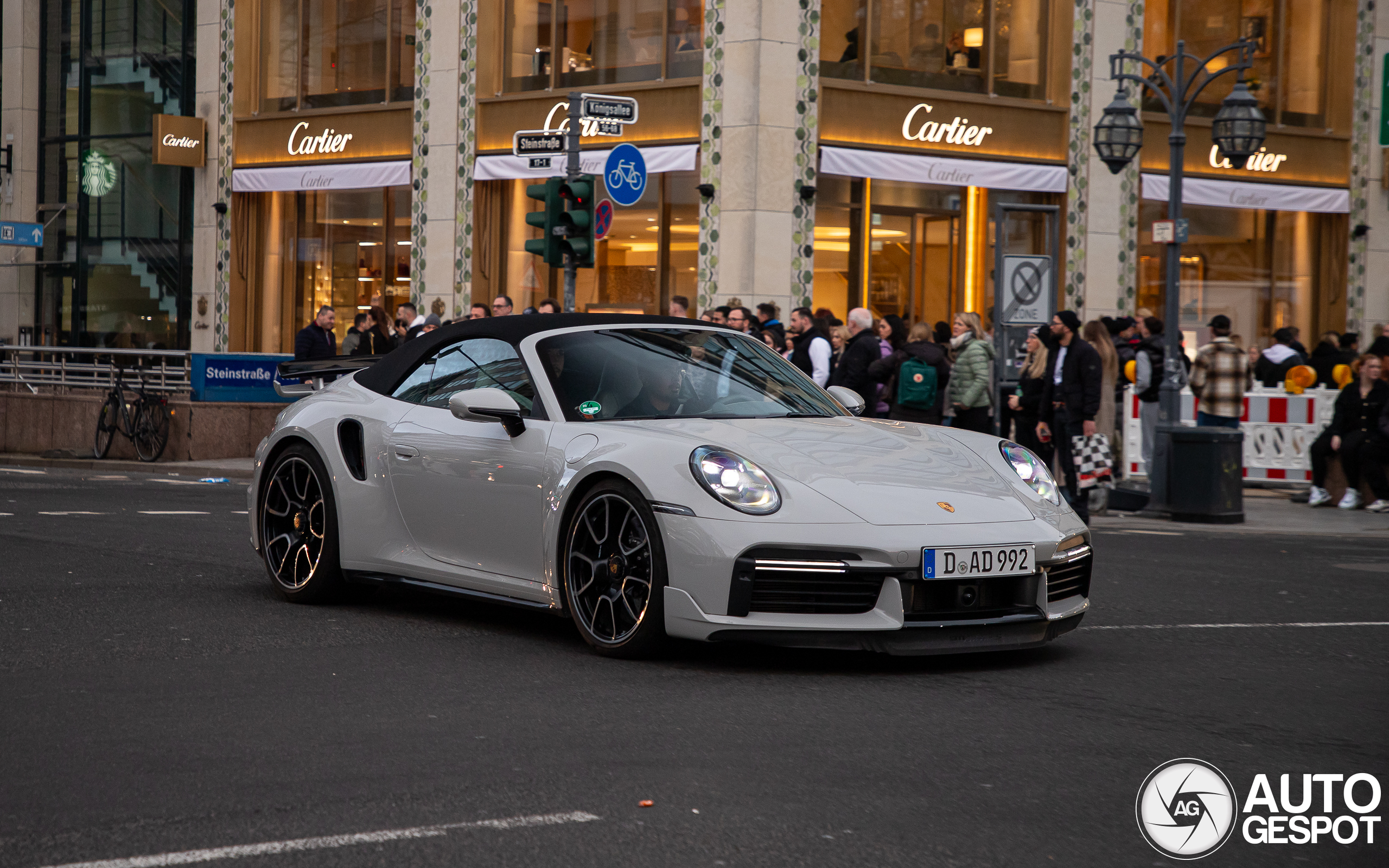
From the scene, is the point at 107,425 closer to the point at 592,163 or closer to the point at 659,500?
the point at 592,163

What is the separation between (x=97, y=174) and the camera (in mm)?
33125

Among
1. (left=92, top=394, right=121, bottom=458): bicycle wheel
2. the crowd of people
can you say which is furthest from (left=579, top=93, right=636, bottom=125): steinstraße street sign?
(left=92, top=394, right=121, bottom=458): bicycle wheel

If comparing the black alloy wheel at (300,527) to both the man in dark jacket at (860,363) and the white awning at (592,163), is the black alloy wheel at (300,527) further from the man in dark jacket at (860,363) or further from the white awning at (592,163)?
the white awning at (592,163)

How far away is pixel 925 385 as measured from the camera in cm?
1445

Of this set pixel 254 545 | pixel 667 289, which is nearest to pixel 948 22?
pixel 667 289

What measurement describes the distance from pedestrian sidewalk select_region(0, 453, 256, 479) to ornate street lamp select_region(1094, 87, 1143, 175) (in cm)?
1016

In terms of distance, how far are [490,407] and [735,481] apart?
3.93 feet

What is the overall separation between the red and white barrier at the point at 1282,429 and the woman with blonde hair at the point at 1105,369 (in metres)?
2.47

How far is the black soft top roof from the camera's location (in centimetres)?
729

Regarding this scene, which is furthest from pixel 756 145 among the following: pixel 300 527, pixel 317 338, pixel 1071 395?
pixel 300 527

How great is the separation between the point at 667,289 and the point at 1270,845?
778 inches

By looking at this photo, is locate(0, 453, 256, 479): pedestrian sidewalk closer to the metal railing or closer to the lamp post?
the metal railing

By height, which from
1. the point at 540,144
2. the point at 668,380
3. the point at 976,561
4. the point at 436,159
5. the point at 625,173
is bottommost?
the point at 976,561

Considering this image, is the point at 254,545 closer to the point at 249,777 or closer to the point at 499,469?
the point at 499,469
